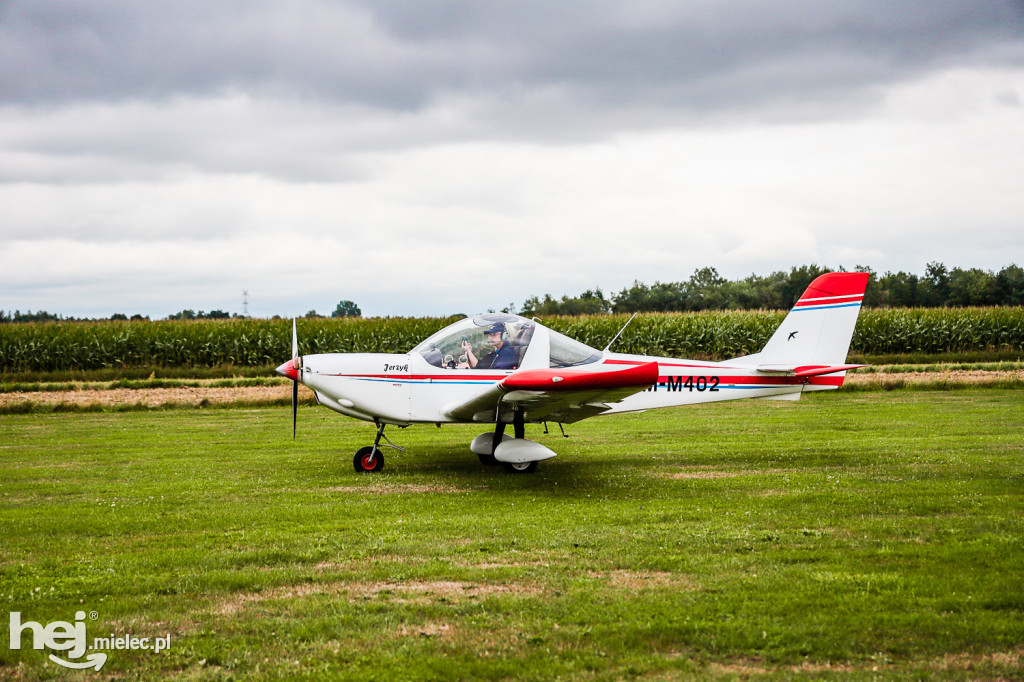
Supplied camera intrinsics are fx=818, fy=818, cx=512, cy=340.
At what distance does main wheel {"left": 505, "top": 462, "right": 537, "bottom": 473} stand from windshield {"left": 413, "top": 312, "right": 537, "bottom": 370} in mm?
1288

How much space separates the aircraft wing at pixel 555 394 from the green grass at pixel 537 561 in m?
0.85

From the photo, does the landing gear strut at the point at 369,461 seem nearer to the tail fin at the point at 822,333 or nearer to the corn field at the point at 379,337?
the tail fin at the point at 822,333

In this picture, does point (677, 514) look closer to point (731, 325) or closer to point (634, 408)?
point (634, 408)

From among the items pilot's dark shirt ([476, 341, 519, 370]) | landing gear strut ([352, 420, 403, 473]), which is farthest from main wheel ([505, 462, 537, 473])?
landing gear strut ([352, 420, 403, 473])

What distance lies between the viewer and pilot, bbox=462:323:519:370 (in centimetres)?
1101

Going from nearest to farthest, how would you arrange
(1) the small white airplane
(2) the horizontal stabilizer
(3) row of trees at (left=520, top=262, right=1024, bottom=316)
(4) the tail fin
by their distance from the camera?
(1) the small white airplane
(2) the horizontal stabilizer
(4) the tail fin
(3) row of trees at (left=520, top=262, right=1024, bottom=316)

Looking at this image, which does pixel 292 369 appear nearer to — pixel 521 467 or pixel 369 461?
pixel 369 461

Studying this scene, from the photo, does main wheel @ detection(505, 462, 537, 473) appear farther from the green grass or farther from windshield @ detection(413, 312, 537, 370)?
windshield @ detection(413, 312, 537, 370)

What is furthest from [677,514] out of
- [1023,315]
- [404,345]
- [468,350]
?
[1023,315]

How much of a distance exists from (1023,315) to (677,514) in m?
32.0

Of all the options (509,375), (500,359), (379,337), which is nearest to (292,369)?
(500,359)

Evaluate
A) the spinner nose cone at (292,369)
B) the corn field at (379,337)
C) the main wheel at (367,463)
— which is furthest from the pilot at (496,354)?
the corn field at (379,337)

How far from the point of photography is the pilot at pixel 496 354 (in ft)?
36.1

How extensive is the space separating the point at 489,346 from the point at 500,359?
9.0 inches
